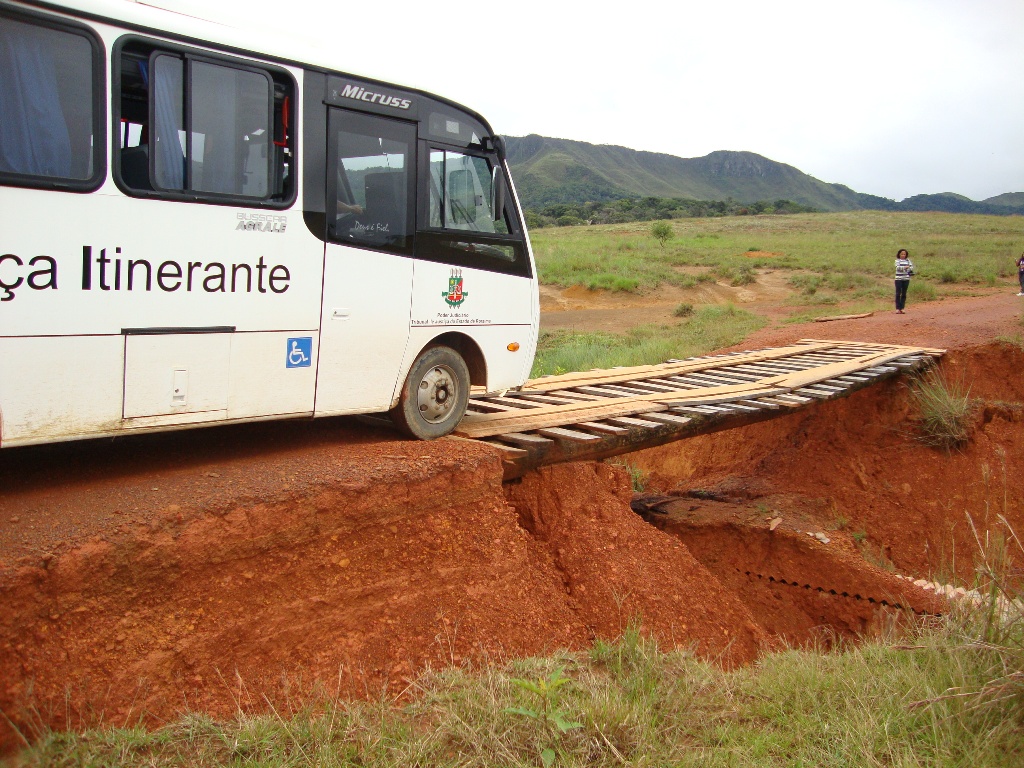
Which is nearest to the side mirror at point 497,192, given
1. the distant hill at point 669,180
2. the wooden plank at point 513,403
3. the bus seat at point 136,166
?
the wooden plank at point 513,403

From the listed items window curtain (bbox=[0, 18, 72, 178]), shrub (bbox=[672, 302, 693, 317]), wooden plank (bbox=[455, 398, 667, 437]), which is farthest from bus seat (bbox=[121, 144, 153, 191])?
shrub (bbox=[672, 302, 693, 317])

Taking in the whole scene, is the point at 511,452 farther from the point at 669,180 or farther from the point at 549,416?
the point at 669,180

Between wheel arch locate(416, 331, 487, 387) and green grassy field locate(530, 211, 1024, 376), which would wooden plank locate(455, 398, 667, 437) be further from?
green grassy field locate(530, 211, 1024, 376)

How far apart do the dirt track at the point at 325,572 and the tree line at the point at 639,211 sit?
2563 inches

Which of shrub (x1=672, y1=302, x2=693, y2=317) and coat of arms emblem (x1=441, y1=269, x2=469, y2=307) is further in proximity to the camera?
shrub (x1=672, y1=302, x2=693, y2=317)

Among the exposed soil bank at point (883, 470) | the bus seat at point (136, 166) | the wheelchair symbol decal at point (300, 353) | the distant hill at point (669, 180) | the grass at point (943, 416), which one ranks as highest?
the distant hill at point (669, 180)

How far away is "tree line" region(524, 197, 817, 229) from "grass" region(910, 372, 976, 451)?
60693 millimetres

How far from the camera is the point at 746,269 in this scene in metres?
33.2

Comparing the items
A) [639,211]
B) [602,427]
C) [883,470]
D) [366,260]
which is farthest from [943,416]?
[639,211]

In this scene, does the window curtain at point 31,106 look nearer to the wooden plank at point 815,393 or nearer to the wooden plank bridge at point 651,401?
the wooden plank bridge at point 651,401

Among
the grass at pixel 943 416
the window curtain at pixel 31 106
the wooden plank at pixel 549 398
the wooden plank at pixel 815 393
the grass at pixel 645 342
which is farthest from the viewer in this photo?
the grass at pixel 645 342

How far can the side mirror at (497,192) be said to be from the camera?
657cm

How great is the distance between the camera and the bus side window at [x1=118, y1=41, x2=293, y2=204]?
15.8 feet

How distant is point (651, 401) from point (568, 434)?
1.72 m
